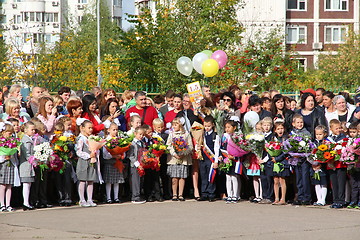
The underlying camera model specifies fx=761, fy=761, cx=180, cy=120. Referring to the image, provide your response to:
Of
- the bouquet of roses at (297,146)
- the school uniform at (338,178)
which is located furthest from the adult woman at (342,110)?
the bouquet of roses at (297,146)

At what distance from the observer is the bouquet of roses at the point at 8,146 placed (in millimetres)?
13062

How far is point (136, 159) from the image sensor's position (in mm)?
14531

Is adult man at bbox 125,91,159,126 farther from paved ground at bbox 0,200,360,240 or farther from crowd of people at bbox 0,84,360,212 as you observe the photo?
paved ground at bbox 0,200,360,240

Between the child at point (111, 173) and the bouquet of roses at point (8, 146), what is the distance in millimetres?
1827

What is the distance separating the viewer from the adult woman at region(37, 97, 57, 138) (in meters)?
14.1

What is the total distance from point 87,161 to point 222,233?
399 centimetres

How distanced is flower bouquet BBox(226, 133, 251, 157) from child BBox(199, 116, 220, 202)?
353 millimetres

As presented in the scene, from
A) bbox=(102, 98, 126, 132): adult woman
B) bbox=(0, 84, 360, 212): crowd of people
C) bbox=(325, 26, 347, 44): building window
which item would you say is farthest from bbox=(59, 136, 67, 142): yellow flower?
bbox=(325, 26, 347, 44): building window

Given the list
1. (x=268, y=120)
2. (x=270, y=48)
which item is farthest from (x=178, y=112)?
(x=270, y=48)

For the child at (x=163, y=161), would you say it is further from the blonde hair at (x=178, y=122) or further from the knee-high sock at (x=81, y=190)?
the knee-high sock at (x=81, y=190)

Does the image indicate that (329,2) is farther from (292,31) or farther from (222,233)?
(222,233)

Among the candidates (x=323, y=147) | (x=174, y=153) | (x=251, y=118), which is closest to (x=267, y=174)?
(x=251, y=118)

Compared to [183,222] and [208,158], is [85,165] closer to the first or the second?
[208,158]

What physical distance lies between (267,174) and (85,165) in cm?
340
